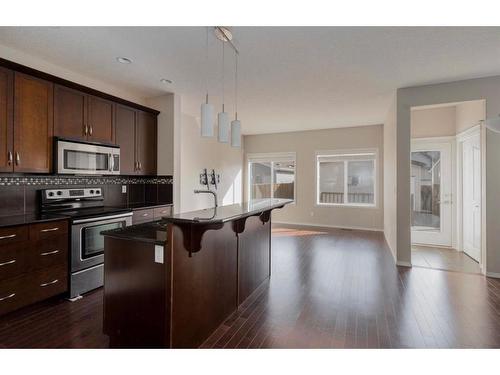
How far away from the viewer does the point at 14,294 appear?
2.43 metres

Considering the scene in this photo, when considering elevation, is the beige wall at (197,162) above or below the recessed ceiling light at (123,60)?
below

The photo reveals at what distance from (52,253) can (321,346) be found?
107 inches

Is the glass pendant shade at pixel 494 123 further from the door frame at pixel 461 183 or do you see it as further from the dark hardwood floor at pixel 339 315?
the dark hardwood floor at pixel 339 315

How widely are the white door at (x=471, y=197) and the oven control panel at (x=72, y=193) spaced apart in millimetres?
5838

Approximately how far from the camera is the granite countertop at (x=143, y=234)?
1.82 m

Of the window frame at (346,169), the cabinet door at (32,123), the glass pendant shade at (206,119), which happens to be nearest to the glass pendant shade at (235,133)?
the glass pendant shade at (206,119)

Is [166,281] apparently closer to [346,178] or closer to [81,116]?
[81,116]

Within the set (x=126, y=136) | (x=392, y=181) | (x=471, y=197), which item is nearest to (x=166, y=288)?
(x=126, y=136)

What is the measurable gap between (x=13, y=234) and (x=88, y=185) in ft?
4.76

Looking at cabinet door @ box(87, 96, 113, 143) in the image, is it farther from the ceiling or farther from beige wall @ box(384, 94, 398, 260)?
beige wall @ box(384, 94, 398, 260)

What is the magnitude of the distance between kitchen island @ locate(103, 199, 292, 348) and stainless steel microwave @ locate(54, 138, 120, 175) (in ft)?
5.46
